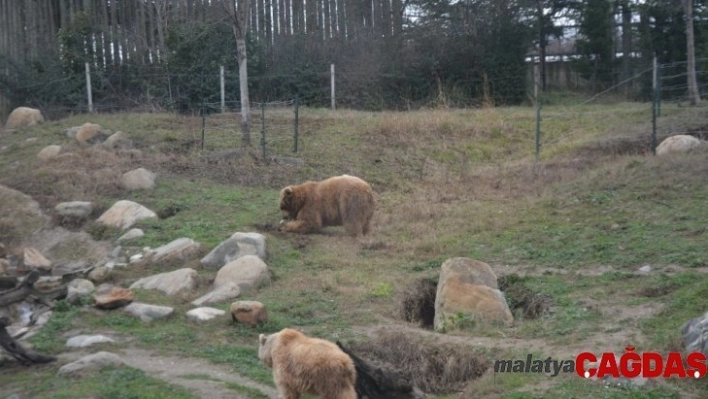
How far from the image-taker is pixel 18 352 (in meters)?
8.75

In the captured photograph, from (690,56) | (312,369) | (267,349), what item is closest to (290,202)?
(267,349)

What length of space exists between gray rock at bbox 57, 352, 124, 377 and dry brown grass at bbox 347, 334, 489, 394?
8.23 ft

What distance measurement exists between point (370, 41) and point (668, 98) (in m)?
10.6

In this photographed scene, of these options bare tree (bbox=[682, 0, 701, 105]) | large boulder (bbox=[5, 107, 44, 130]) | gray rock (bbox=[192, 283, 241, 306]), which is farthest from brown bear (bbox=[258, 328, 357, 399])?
bare tree (bbox=[682, 0, 701, 105])

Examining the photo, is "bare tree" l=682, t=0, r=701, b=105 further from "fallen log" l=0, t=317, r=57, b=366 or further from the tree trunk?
"fallen log" l=0, t=317, r=57, b=366

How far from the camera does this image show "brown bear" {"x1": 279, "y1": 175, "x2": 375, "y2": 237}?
14633mm

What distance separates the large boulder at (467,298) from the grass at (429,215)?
37 centimetres

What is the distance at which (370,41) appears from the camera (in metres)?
30.8

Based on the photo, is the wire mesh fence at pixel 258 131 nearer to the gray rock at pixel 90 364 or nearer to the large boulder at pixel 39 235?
the large boulder at pixel 39 235

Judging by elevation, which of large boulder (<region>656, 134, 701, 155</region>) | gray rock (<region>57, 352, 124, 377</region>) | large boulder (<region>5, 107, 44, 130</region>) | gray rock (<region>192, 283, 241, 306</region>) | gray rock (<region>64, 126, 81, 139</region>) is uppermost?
large boulder (<region>5, 107, 44, 130</region>)

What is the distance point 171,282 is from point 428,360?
173 inches

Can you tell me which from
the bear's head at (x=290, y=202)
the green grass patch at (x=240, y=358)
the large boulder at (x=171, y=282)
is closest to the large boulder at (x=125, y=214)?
the bear's head at (x=290, y=202)

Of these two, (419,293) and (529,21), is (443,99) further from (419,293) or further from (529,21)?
(419,293)

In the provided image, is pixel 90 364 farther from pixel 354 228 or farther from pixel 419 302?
pixel 354 228
